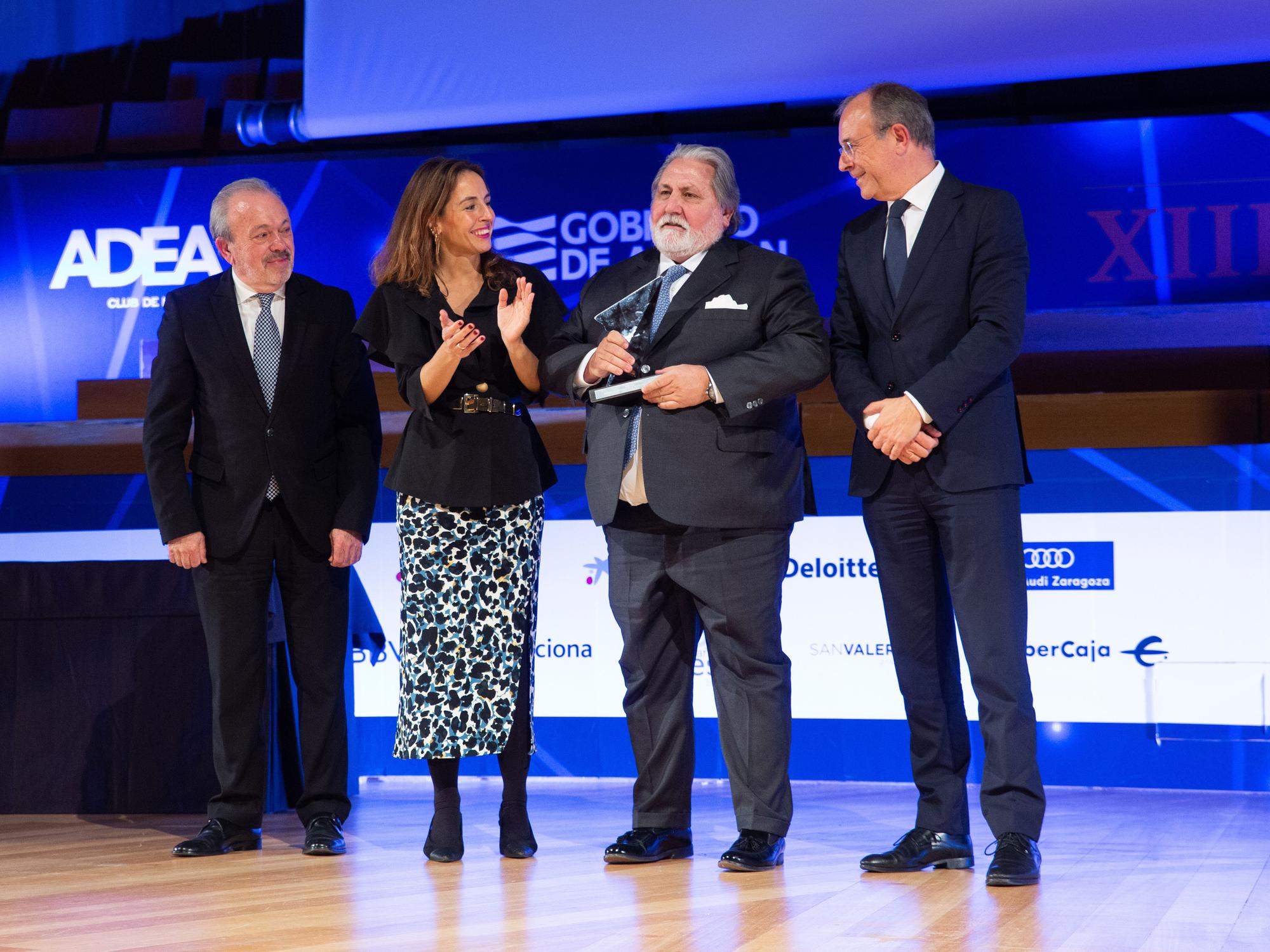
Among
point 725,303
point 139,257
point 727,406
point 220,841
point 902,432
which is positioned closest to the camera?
point 902,432

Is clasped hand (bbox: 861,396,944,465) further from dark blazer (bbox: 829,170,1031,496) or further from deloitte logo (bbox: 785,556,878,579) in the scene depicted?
deloitte logo (bbox: 785,556,878,579)

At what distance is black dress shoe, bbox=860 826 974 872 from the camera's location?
2.54 m

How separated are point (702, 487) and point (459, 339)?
56cm

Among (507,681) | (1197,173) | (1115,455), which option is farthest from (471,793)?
(1197,173)

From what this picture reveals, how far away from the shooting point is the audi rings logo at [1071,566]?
3836 mm

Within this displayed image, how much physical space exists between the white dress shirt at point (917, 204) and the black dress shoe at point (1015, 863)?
1.13 metres

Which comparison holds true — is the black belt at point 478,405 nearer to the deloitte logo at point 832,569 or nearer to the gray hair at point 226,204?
the gray hair at point 226,204

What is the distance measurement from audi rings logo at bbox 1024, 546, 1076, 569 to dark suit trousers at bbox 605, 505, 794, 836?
4.64 feet

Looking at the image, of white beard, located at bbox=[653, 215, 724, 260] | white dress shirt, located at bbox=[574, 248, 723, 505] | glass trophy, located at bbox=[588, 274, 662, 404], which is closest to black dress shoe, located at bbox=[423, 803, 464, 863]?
white dress shirt, located at bbox=[574, 248, 723, 505]

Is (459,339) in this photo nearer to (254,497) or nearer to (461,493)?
(461,493)

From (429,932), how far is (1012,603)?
1.22 meters

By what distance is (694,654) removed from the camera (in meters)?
2.82

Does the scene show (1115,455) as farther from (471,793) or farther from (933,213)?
(471,793)

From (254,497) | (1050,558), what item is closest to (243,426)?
(254,497)
